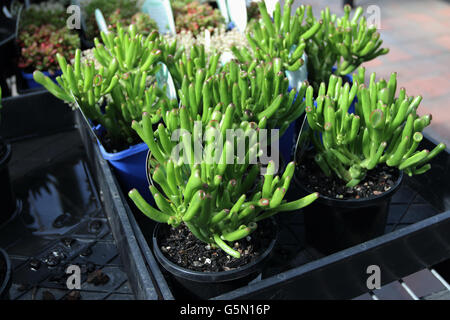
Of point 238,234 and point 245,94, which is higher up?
point 245,94

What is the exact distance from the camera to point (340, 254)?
2.63 ft

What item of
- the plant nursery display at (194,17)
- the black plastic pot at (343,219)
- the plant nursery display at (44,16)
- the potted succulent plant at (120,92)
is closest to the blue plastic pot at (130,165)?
the potted succulent plant at (120,92)

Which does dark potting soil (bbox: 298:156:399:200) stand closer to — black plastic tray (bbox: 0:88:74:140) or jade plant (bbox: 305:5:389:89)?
jade plant (bbox: 305:5:389:89)

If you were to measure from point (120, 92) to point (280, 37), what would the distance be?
446 mm

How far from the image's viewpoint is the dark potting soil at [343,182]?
1016mm

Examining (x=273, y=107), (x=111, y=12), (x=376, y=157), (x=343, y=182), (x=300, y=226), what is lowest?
(x=300, y=226)

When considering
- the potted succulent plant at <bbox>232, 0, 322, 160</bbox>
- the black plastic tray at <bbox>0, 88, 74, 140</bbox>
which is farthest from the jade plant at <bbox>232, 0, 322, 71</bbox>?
the black plastic tray at <bbox>0, 88, 74, 140</bbox>

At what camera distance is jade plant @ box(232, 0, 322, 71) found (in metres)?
1.20

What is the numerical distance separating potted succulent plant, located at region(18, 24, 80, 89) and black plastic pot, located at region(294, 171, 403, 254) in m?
1.14

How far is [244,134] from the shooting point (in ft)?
2.53

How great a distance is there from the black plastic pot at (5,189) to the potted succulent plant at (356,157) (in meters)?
0.73

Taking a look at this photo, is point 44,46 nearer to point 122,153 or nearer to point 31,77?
point 31,77

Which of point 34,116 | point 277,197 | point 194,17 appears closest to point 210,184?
point 277,197
